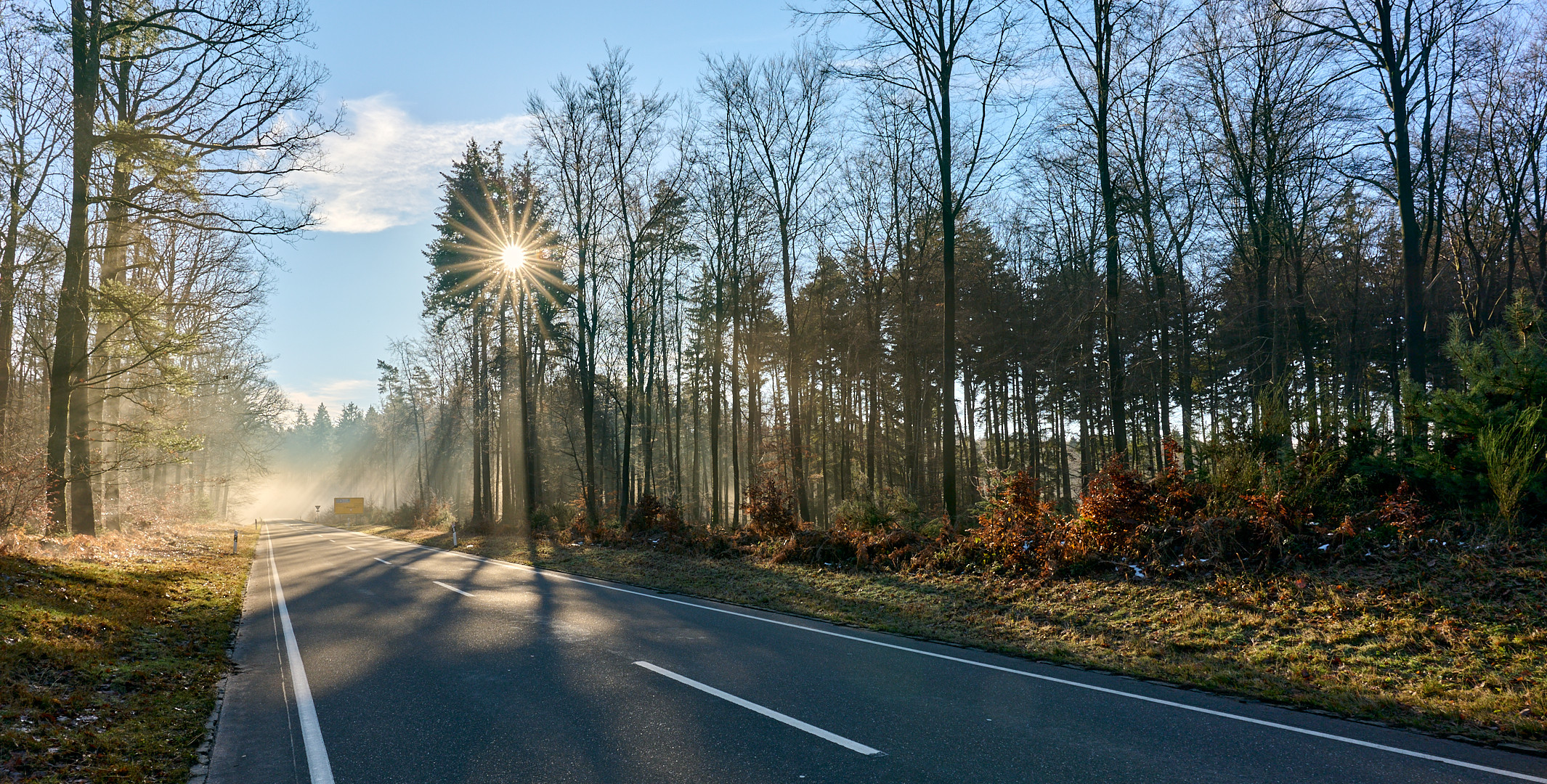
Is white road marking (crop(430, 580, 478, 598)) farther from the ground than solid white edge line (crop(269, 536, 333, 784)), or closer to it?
closer to it

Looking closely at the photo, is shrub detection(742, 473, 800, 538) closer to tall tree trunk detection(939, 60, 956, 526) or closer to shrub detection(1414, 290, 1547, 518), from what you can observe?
tall tree trunk detection(939, 60, 956, 526)

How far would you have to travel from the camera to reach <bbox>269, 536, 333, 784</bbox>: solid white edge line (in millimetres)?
4745

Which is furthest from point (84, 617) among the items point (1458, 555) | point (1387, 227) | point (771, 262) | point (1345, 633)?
point (1387, 227)

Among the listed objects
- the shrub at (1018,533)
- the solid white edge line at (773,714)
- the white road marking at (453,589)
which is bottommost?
the white road marking at (453,589)

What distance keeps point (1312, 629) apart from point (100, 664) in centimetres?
1230

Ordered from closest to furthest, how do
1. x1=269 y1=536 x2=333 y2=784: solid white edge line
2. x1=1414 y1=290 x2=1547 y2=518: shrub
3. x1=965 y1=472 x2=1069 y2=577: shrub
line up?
x1=269 y1=536 x2=333 y2=784: solid white edge line
x1=1414 y1=290 x2=1547 y2=518: shrub
x1=965 y1=472 x2=1069 y2=577: shrub

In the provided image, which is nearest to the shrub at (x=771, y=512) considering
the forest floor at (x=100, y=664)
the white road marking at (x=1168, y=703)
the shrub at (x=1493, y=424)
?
the white road marking at (x=1168, y=703)

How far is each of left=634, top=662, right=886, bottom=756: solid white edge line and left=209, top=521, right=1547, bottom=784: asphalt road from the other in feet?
0.09

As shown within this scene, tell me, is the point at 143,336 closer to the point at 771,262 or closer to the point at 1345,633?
the point at 771,262

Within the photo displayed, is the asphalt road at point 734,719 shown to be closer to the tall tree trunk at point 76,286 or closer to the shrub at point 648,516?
the tall tree trunk at point 76,286

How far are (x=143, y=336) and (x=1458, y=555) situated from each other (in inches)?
891

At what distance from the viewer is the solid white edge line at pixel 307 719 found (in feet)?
15.6

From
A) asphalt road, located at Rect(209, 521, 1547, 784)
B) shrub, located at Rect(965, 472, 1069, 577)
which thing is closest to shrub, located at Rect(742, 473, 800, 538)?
shrub, located at Rect(965, 472, 1069, 577)

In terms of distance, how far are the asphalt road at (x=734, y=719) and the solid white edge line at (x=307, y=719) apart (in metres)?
0.02
